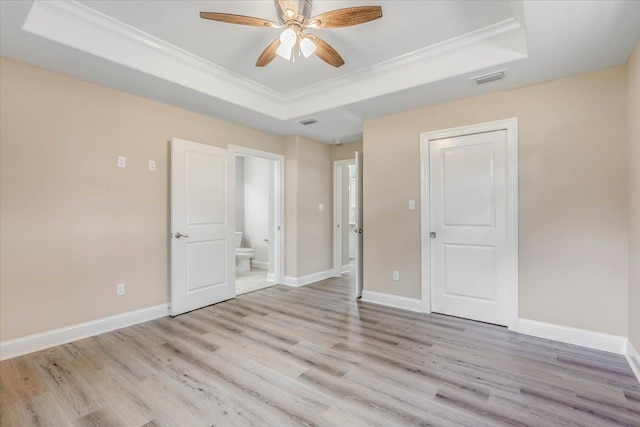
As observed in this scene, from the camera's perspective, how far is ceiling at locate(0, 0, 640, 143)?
2145 millimetres

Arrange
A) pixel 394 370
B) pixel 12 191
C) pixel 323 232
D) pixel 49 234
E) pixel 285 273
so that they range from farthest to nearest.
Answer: pixel 323 232
pixel 285 273
pixel 49 234
pixel 12 191
pixel 394 370

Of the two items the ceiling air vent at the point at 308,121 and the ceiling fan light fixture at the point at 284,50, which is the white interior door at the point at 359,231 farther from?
the ceiling fan light fixture at the point at 284,50

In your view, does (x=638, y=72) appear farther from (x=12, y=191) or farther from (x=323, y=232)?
(x=12, y=191)

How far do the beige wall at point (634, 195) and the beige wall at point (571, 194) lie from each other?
0.12 m

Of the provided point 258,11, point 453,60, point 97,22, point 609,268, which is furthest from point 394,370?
point 97,22

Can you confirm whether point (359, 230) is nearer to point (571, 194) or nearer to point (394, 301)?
point (394, 301)

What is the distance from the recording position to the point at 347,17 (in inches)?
79.4

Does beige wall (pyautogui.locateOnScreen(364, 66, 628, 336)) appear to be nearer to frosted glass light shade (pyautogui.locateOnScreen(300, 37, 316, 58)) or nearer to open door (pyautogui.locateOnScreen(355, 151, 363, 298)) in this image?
open door (pyautogui.locateOnScreen(355, 151, 363, 298))

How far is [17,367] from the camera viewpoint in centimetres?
230

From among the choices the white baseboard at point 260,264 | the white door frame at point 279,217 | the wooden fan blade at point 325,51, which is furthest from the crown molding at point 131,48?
the white baseboard at point 260,264

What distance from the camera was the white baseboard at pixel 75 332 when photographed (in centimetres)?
247

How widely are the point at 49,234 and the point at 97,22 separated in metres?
1.82

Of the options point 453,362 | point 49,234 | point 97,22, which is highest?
point 97,22

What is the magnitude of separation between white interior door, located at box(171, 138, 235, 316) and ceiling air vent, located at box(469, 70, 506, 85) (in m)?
3.01
